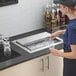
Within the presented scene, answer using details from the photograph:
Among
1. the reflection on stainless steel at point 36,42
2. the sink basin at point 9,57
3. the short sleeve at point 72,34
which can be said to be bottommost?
the sink basin at point 9,57

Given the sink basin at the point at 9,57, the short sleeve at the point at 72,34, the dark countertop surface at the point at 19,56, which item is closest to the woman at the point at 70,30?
the short sleeve at the point at 72,34

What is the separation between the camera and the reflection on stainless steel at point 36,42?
84.4 inches

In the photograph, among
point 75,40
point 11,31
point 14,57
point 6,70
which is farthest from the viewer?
point 11,31

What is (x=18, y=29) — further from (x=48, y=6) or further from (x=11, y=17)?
(x=48, y=6)

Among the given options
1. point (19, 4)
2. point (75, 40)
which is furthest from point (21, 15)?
point (75, 40)

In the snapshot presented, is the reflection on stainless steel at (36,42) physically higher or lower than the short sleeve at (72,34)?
lower

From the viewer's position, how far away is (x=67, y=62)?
6.26 ft

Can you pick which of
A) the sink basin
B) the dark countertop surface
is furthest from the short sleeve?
the sink basin

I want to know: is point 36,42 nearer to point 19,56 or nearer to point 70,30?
point 19,56

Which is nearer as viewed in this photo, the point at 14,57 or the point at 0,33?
the point at 14,57

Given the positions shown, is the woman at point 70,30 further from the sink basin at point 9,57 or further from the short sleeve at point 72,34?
the sink basin at point 9,57

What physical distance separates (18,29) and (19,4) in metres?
0.26

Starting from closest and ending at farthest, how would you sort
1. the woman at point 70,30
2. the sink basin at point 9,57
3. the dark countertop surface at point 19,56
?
the woman at point 70,30, the dark countertop surface at point 19,56, the sink basin at point 9,57

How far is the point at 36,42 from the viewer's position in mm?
2236
